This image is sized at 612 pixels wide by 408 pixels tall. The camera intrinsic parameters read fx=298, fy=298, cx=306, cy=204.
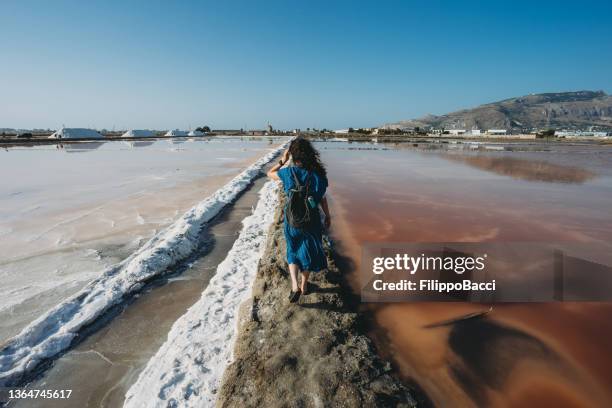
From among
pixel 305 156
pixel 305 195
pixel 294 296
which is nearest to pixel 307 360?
pixel 294 296

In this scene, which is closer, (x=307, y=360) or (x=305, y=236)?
(x=307, y=360)

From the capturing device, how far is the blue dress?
9.41 ft

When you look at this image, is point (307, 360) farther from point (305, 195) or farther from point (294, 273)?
point (305, 195)

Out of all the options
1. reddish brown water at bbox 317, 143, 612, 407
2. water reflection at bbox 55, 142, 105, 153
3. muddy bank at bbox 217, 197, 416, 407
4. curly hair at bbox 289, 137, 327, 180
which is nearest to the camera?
muddy bank at bbox 217, 197, 416, 407

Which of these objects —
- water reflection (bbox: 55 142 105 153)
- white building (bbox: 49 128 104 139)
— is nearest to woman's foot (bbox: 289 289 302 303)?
water reflection (bbox: 55 142 105 153)

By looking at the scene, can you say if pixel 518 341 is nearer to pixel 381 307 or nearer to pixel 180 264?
pixel 381 307

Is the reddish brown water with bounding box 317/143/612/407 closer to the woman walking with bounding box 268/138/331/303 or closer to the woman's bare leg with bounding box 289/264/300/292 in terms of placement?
the woman's bare leg with bounding box 289/264/300/292

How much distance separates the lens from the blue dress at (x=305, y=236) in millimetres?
2869

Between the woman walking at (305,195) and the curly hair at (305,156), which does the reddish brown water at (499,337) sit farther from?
the curly hair at (305,156)

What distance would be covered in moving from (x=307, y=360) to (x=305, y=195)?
1.43 metres

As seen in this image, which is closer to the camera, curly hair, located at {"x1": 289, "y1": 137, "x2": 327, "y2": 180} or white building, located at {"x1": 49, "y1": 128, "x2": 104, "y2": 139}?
curly hair, located at {"x1": 289, "y1": 137, "x2": 327, "y2": 180}

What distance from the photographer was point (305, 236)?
298 cm

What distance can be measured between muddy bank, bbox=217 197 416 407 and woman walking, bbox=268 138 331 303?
0.53 meters

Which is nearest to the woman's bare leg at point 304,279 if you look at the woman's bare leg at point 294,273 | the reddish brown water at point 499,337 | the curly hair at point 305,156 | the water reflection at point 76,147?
the woman's bare leg at point 294,273
